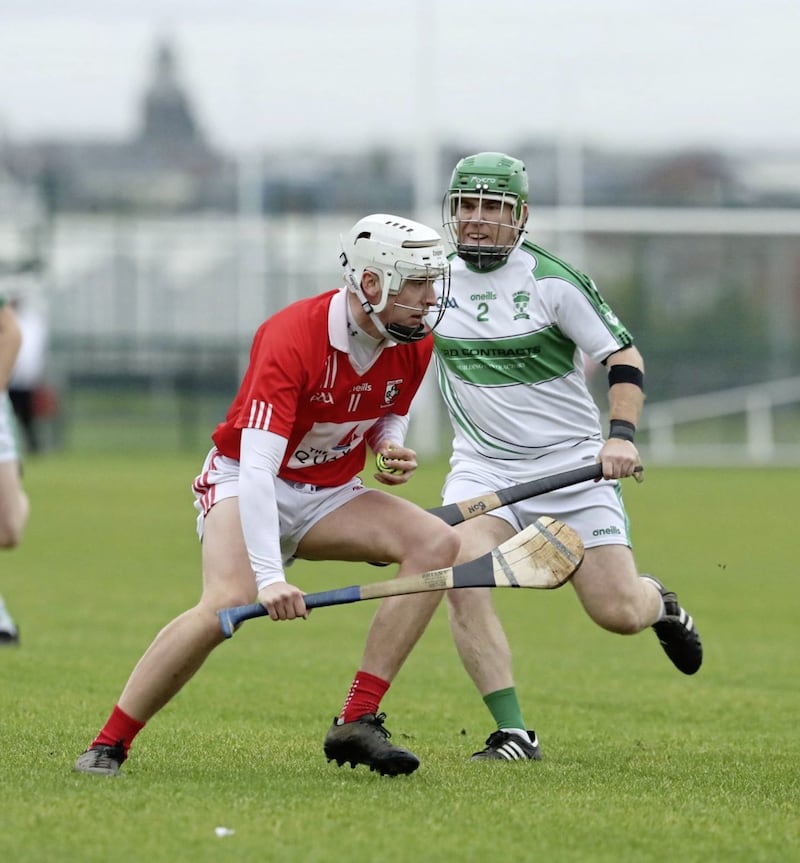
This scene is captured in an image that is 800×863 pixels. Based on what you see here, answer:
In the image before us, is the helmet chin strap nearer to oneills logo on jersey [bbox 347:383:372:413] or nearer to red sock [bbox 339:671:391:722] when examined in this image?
oneills logo on jersey [bbox 347:383:372:413]

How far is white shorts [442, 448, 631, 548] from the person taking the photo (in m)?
6.65

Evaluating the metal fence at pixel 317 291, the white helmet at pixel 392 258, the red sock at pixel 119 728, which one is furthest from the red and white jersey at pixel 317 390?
the metal fence at pixel 317 291

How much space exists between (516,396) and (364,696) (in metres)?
1.41

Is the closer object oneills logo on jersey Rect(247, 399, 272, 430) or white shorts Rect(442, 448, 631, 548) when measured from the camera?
oneills logo on jersey Rect(247, 399, 272, 430)

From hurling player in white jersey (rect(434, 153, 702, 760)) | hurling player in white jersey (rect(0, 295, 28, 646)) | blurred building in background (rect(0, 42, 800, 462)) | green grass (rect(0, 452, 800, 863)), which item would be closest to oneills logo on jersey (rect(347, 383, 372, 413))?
hurling player in white jersey (rect(434, 153, 702, 760))

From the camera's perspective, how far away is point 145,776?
559 cm

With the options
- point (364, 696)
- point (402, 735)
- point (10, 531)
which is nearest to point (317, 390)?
point (364, 696)

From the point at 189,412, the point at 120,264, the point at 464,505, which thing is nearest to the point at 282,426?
the point at 464,505

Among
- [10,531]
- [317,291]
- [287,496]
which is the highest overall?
[287,496]

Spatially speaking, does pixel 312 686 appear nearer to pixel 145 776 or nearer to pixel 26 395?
pixel 145 776

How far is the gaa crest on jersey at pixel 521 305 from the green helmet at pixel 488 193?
16 cm

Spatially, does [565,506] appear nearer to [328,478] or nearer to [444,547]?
[444,547]

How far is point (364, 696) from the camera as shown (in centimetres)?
591

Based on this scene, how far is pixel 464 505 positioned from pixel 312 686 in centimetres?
215
